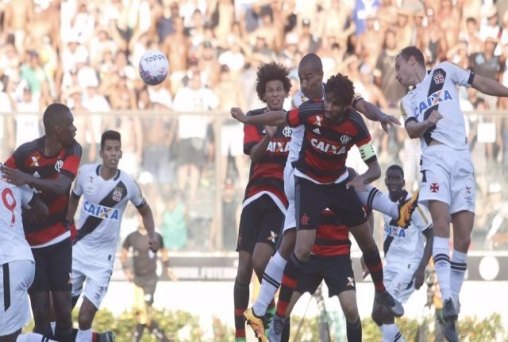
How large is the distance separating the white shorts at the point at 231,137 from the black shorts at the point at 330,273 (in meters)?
4.92

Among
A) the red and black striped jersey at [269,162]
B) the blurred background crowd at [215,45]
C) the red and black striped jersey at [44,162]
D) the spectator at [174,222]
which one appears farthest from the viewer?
the blurred background crowd at [215,45]

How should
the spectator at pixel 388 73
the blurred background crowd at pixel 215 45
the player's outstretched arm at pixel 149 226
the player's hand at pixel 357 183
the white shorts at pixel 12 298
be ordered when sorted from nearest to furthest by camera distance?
the white shorts at pixel 12 298 < the player's hand at pixel 357 183 < the player's outstretched arm at pixel 149 226 < the spectator at pixel 388 73 < the blurred background crowd at pixel 215 45

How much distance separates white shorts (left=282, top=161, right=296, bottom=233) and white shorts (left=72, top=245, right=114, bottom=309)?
2.84 metres

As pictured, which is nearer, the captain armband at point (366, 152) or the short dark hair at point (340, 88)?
the short dark hair at point (340, 88)

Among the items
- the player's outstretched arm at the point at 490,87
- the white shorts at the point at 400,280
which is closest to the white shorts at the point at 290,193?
the player's outstretched arm at the point at 490,87

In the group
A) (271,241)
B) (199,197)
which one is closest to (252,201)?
(271,241)

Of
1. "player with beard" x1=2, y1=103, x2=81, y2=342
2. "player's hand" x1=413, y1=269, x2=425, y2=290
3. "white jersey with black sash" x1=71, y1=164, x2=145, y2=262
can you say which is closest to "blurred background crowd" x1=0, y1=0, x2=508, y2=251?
"white jersey with black sash" x1=71, y1=164, x2=145, y2=262

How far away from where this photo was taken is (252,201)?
12.7 metres

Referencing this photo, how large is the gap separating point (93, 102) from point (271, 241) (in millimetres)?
7908

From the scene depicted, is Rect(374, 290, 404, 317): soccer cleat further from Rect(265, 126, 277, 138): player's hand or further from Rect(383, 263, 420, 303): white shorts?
Rect(383, 263, 420, 303): white shorts

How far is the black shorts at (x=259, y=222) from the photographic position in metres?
12.5

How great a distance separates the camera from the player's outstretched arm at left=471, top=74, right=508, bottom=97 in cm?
1134

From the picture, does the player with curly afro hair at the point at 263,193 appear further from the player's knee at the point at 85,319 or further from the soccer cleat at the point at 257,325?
the player's knee at the point at 85,319

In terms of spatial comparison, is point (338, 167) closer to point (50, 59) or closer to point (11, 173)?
point (11, 173)
